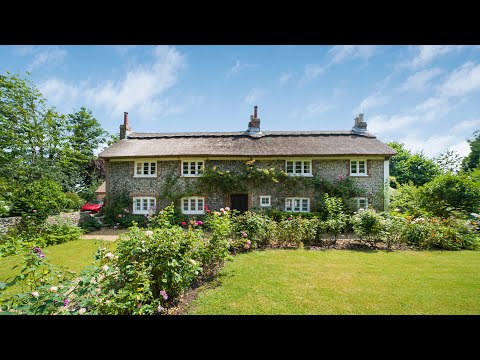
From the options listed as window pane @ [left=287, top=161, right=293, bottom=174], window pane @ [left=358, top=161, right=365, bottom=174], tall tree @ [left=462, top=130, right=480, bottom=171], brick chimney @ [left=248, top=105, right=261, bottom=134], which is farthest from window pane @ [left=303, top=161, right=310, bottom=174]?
tall tree @ [left=462, top=130, right=480, bottom=171]

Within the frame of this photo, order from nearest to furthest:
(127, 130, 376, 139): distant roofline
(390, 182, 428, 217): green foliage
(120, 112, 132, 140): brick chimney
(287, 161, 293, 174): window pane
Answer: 1. (390, 182, 428, 217): green foliage
2. (287, 161, 293, 174): window pane
3. (127, 130, 376, 139): distant roofline
4. (120, 112, 132, 140): brick chimney

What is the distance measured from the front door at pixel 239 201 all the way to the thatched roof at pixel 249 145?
2.92 m

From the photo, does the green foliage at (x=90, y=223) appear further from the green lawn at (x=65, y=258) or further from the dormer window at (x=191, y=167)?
the dormer window at (x=191, y=167)

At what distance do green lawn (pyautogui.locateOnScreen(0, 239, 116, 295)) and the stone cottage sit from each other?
533 centimetres

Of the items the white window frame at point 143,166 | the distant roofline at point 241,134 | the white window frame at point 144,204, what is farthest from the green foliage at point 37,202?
the distant roofline at point 241,134

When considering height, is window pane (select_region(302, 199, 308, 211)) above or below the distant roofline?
below

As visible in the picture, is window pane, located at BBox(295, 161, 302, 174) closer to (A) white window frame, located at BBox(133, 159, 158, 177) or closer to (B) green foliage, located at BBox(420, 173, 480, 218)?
(B) green foliage, located at BBox(420, 173, 480, 218)

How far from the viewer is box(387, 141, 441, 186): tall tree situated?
28281 mm

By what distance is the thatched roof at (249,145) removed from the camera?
14.1 metres

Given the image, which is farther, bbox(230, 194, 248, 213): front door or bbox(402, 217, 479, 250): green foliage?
bbox(230, 194, 248, 213): front door

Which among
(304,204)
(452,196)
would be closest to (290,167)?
(304,204)
